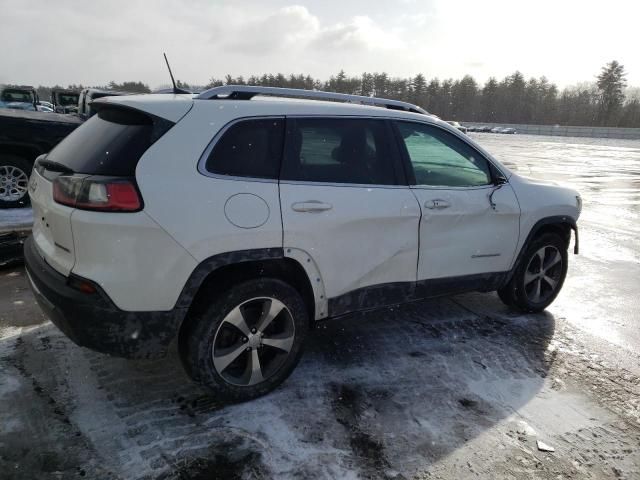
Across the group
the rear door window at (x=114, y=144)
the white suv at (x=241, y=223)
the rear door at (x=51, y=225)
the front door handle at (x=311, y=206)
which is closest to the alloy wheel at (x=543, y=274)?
the white suv at (x=241, y=223)

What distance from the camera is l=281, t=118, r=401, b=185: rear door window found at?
296 centimetres

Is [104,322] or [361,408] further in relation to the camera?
[361,408]

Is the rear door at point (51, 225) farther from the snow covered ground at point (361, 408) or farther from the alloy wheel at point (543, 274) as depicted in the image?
the alloy wheel at point (543, 274)

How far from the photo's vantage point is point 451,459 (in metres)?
2.52

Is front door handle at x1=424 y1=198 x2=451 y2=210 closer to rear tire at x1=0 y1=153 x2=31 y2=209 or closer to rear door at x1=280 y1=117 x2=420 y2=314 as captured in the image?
rear door at x1=280 y1=117 x2=420 y2=314

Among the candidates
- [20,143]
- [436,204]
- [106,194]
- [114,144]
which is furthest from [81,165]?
[20,143]

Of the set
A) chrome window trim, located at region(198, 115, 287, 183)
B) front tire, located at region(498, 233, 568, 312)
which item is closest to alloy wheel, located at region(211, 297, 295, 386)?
chrome window trim, located at region(198, 115, 287, 183)

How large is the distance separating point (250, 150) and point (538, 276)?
3.06 m

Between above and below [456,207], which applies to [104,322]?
below

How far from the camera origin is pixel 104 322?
8.10 feet

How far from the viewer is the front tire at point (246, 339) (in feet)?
8.91

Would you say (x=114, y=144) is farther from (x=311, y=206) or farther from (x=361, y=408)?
(x=361, y=408)

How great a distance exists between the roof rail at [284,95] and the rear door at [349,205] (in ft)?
0.89

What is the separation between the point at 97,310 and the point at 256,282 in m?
0.85
